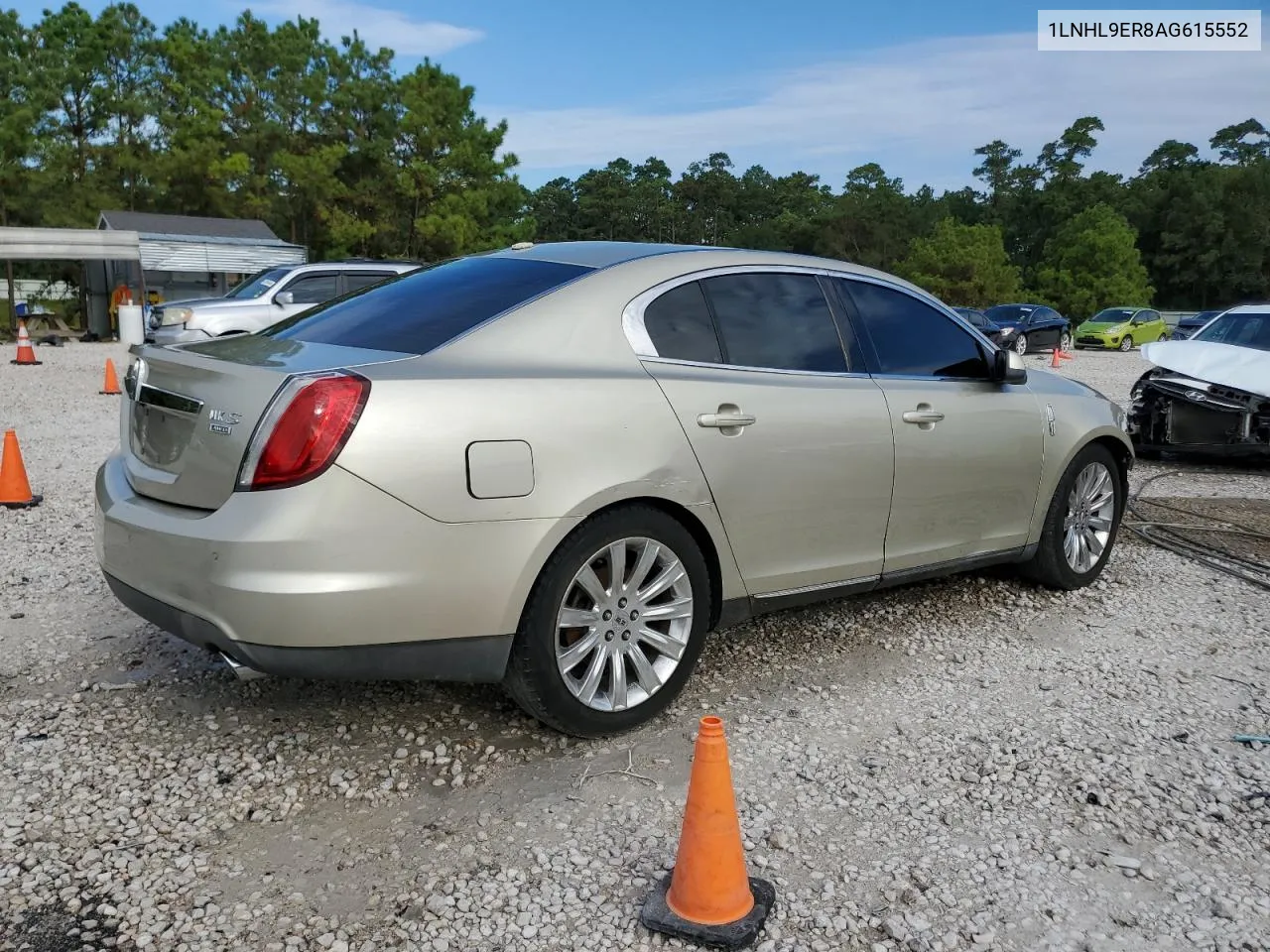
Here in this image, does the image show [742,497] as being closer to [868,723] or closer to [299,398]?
[868,723]

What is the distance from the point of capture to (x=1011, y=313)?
32.8 meters

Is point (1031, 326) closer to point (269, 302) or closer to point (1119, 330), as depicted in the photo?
point (1119, 330)

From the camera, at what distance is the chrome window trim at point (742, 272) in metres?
3.59

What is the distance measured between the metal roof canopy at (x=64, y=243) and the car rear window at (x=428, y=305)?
26111 millimetres

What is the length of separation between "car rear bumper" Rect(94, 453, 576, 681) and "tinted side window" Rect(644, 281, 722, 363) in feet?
2.80

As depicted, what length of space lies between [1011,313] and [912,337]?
30.5m

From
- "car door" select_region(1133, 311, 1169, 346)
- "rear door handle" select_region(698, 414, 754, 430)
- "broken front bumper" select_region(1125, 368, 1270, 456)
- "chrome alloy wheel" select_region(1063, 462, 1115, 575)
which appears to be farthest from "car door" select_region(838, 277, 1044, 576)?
"car door" select_region(1133, 311, 1169, 346)

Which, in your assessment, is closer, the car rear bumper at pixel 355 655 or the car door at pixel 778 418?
the car rear bumper at pixel 355 655

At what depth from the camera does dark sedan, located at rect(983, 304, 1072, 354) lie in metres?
30.9

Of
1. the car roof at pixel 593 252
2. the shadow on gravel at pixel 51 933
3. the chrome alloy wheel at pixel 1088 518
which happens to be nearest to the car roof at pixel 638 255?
the car roof at pixel 593 252

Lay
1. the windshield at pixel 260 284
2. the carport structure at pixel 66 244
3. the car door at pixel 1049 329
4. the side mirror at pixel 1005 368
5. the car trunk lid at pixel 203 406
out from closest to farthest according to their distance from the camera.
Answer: the car trunk lid at pixel 203 406 → the side mirror at pixel 1005 368 → the windshield at pixel 260 284 → the carport structure at pixel 66 244 → the car door at pixel 1049 329

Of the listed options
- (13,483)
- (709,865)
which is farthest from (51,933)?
(13,483)

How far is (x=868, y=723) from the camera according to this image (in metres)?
3.73

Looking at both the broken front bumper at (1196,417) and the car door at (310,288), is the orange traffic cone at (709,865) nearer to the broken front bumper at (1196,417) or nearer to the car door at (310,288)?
the broken front bumper at (1196,417)
